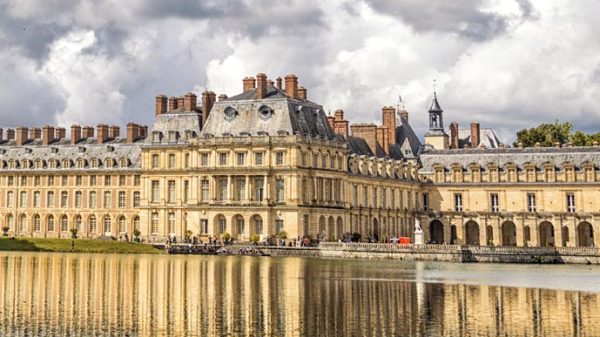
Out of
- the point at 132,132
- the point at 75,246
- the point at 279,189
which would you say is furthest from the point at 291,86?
the point at 75,246

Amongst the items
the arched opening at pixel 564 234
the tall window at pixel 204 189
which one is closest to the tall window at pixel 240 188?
the tall window at pixel 204 189

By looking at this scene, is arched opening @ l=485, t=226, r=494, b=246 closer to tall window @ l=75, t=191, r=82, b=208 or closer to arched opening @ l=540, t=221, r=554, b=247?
arched opening @ l=540, t=221, r=554, b=247

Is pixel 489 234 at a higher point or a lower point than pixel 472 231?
lower

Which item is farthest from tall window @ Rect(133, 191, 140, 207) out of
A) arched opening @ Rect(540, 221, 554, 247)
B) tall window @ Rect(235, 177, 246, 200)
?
arched opening @ Rect(540, 221, 554, 247)

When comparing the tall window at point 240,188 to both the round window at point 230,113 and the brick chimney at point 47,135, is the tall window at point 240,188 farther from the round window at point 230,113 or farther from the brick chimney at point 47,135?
the brick chimney at point 47,135

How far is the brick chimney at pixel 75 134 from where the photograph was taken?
104m

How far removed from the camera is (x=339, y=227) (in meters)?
88.8

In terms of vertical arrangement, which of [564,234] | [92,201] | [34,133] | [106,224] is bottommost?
[564,234]

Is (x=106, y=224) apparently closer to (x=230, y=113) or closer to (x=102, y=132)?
(x=102, y=132)

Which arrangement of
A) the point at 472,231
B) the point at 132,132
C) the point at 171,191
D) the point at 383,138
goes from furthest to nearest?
1. the point at 383,138
2. the point at 472,231
3. the point at 132,132
4. the point at 171,191

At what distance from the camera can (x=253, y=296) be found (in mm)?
35688

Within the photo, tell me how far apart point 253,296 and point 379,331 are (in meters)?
9.33

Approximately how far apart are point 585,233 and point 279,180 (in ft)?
110

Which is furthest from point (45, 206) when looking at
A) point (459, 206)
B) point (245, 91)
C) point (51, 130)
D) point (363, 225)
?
point (459, 206)
